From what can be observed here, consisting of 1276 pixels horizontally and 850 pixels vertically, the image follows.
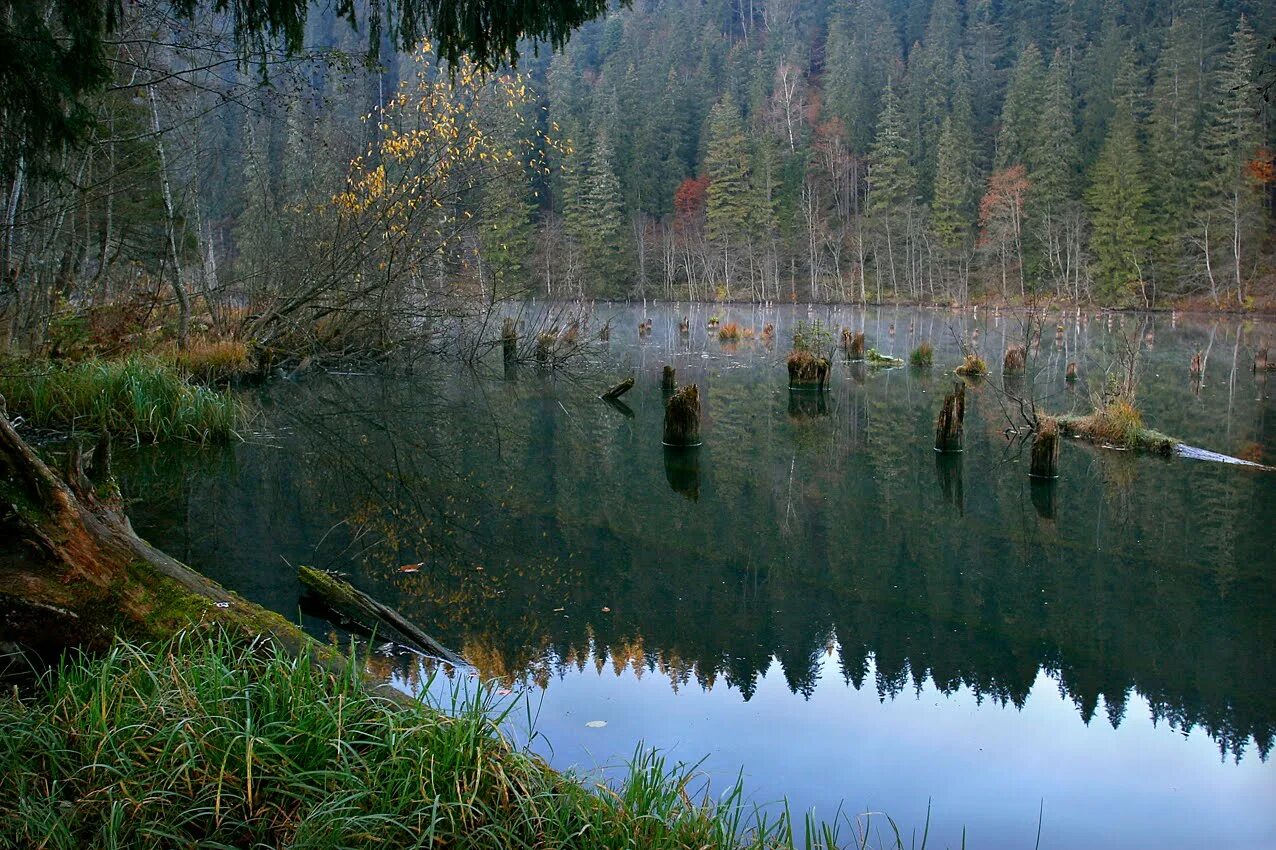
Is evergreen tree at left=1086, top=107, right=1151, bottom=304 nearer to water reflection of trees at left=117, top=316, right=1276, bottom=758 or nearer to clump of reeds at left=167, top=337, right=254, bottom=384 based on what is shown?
water reflection of trees at left=117, top=316, right=1276, bottom=758

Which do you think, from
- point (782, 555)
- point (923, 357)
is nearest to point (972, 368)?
point (923, 357)

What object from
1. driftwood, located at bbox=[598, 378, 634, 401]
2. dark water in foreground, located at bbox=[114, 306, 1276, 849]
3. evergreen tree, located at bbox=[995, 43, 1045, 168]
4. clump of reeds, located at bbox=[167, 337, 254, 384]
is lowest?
dark water in foreground, located at bbox=[114, 306, 1276, 849]

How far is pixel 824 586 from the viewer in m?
7.57

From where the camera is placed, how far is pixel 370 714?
345cm

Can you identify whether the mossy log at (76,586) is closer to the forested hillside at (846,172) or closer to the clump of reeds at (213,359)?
the clump of reeds at (213,359)

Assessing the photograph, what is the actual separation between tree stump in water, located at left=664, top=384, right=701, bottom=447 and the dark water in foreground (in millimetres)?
503

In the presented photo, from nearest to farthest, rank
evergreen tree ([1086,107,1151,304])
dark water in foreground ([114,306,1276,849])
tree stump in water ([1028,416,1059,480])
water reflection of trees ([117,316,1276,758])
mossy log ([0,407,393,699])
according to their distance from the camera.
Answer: mossy log ([0,407,393,699]) → dark water in foreground ([114,306,1276,849]) → water reflection of trees ([117,316,1276,758]) → tree stump in water ([1028,416,1059,480]) → evergreen tree ([1086,107,1151,304])

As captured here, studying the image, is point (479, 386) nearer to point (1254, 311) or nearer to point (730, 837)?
point (730, 837)

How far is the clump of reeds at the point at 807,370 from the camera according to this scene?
1808 centimetres

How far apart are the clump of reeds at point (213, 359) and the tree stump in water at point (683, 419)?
663cm

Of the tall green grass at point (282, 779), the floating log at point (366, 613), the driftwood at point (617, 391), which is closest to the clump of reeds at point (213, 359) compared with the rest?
the driftwood at point (617, 391)

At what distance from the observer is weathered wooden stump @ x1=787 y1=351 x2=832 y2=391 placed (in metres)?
18.1

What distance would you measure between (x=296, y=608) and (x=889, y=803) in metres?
3.88

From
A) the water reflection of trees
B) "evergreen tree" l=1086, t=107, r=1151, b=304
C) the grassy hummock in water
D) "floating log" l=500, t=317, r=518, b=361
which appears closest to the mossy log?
the water reflection of trees
